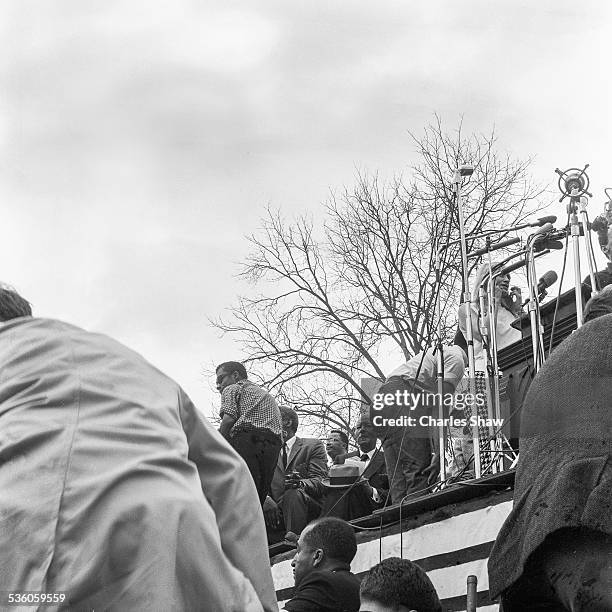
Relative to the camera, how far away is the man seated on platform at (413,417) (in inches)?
272

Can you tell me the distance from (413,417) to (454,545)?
1262 mm

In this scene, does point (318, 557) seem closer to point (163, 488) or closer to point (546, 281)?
point (546, 281)

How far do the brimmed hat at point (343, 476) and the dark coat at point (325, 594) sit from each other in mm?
2681

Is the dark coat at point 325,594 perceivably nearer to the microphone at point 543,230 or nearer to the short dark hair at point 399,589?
the short dark hair at point 399,589

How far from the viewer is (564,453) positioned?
223 cm

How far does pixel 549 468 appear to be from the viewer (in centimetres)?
225

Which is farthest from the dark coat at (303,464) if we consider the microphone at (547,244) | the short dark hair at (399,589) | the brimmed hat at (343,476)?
the short dark hair at (399,589)

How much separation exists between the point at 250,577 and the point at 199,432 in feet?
1.01

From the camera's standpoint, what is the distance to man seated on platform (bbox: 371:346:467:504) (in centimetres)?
692

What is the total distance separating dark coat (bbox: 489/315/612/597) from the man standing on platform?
491 cm

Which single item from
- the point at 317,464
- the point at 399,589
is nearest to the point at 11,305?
the point at 399,589

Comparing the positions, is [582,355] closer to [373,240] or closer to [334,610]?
[334,610]

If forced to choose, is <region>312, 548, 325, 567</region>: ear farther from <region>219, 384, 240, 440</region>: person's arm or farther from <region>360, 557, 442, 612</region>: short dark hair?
<region>219, 384, 240, 440</region>: person's arm

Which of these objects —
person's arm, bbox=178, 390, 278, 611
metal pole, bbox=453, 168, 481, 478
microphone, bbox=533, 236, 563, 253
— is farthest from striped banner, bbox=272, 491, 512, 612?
person's arm, bbox=178, 390, 278, 611
